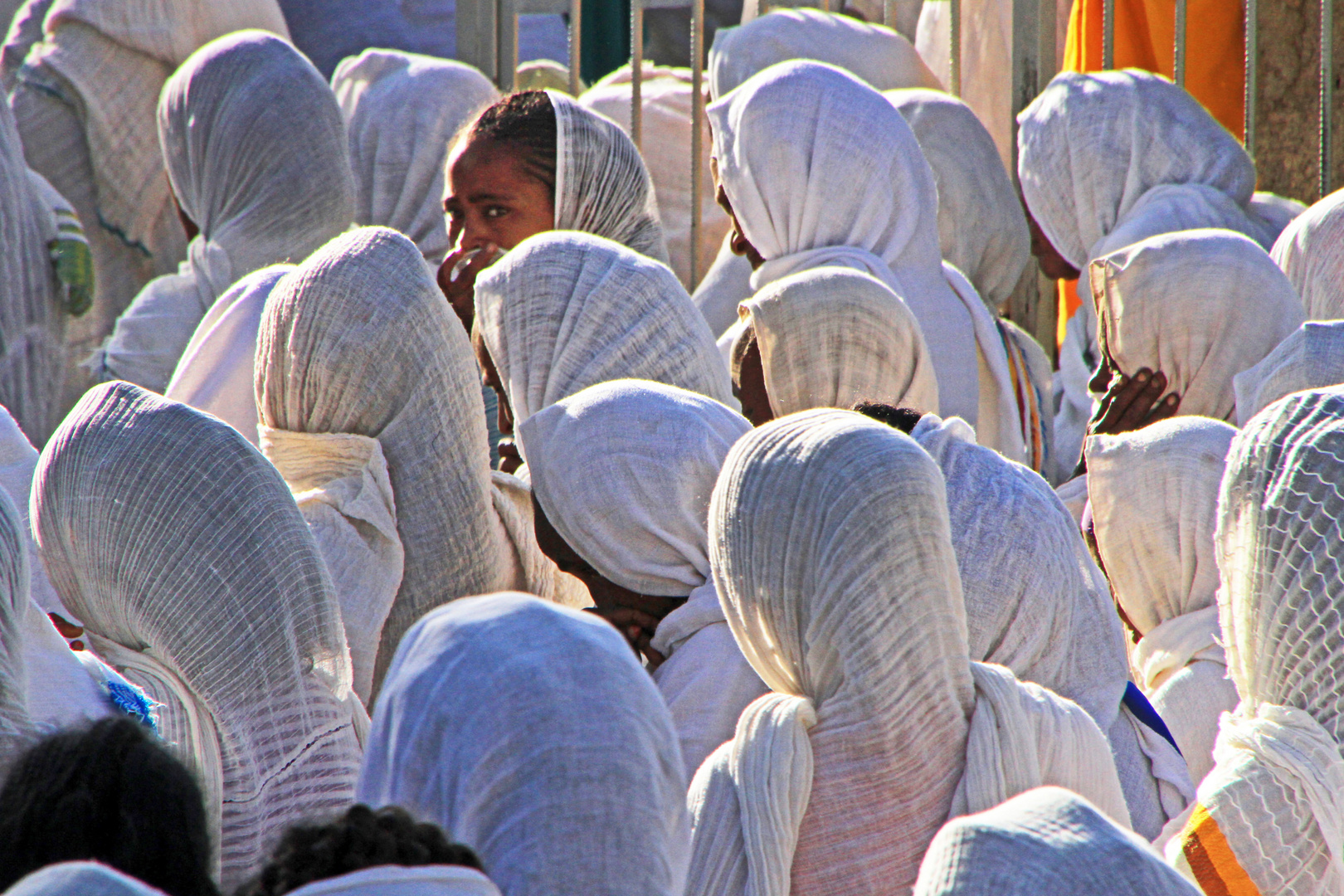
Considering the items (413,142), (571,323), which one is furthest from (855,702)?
(413,142)

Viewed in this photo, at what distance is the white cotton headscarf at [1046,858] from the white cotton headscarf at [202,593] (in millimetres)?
1002

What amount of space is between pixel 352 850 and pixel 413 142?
387cm

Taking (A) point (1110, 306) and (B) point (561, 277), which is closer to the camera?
(B) point (561, 277)

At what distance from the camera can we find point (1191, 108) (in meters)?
4.98

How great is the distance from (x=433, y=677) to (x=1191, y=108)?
424 centimetres

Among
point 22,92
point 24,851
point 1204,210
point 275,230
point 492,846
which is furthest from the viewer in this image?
point 22,92

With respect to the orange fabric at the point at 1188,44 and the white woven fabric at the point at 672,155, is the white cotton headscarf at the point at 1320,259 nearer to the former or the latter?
the orange fabric at the point at 1188,44

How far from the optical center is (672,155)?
219 inches

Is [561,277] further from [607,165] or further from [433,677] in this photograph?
[433,677]

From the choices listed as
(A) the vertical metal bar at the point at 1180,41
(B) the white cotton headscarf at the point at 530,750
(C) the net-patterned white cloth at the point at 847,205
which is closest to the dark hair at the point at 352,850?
(B) the white cotton headscarf at the point at 530,750

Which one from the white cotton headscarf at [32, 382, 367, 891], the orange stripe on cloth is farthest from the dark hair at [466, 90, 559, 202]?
the orange stripe on cloth

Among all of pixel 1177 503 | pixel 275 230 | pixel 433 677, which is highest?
pixel 433 677

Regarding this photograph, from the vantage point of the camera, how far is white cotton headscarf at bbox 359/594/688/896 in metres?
1.21

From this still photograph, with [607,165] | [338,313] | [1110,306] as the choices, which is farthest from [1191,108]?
[338,313]
